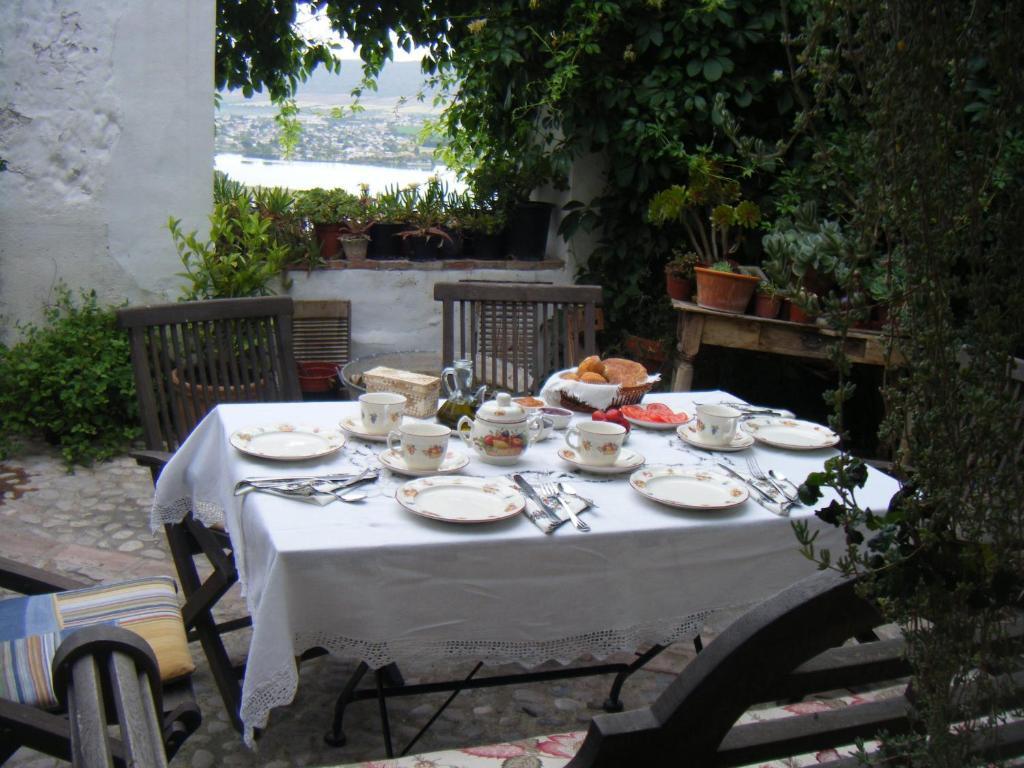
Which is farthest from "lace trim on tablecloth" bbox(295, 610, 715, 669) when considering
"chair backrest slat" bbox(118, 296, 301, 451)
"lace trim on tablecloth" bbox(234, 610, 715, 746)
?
"chair backrest slat" bbox(118, 296, 301, 451)

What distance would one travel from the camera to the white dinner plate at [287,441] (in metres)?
2.25

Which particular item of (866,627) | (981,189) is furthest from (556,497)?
(981,189)

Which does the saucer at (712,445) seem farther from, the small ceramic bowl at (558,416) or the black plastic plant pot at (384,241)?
the black plastic plant pot at (384,241)

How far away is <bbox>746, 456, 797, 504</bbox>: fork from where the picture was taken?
2.15m

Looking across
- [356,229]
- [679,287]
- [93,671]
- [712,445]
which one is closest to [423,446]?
[712,445]

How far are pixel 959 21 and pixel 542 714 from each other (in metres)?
2.26

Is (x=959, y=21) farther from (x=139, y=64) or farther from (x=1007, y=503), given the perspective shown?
(x=139, y=64)

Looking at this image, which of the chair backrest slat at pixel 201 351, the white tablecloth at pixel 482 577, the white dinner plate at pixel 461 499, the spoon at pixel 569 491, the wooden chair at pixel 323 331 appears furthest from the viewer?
the wooden chair at pixel 323 331

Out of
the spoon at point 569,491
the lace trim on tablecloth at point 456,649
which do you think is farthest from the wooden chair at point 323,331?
the lace trim on tablecloth at point 456,649

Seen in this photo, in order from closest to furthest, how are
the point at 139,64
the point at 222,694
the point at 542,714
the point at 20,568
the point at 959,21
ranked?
the point at 959,21 → the point at 20,568 → the point at 222,694 → the point at 542,714 → the point at 139,64

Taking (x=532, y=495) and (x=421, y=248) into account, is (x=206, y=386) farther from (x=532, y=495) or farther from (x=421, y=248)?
(x=421, y=248)

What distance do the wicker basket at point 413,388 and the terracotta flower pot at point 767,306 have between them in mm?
2204

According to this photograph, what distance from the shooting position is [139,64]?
15.3ft

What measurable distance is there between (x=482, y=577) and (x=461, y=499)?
0.21m
